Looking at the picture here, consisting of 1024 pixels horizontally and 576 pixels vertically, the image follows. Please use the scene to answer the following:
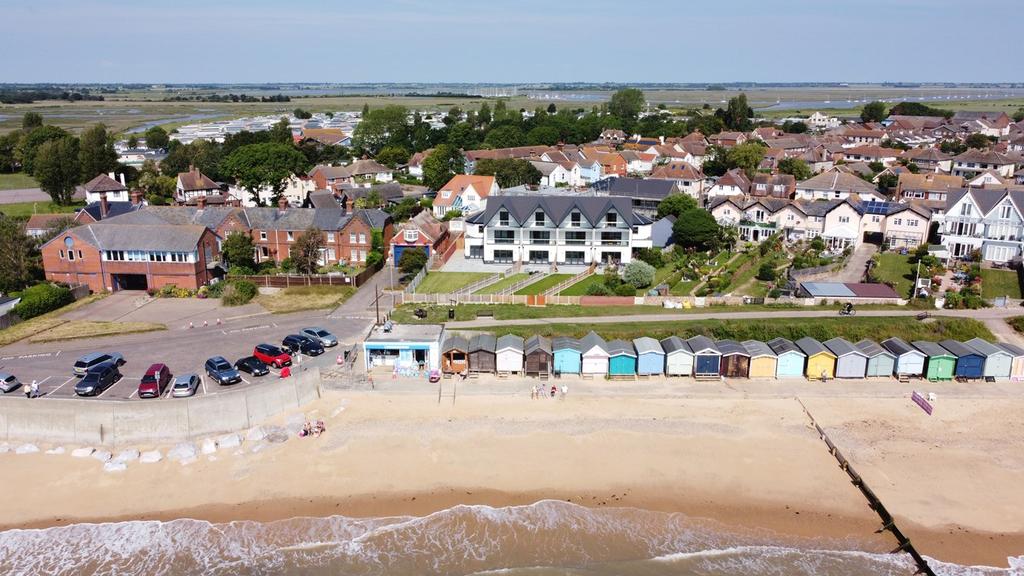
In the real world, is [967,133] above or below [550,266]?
above

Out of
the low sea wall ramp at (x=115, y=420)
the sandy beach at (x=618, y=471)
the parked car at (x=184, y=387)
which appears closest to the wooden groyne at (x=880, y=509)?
the sandy beach at (x=618, y=471)

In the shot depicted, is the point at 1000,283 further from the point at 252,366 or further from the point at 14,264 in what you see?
the point at 14,264

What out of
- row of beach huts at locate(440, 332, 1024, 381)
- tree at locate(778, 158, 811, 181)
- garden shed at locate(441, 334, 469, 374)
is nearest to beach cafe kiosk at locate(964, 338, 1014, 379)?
row of beach huts at locate(440, 332, 1024, 381)

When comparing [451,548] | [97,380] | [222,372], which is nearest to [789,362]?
[451,548]

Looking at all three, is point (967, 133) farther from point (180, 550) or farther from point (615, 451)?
point (180, 550)

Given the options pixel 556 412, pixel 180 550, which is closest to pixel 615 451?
pixel 556 412

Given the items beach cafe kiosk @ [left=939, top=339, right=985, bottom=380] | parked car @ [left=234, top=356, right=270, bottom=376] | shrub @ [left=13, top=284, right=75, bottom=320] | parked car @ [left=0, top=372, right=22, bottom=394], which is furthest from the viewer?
shrub @ [left=13, top=284, right=75, bottom=320]

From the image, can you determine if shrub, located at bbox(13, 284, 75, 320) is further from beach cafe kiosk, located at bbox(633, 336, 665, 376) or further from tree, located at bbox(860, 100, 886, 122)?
tree, located at bbox(860, 100, 886, 122)

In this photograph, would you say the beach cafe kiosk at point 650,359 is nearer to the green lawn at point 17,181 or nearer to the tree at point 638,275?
the tree at point 638,275
